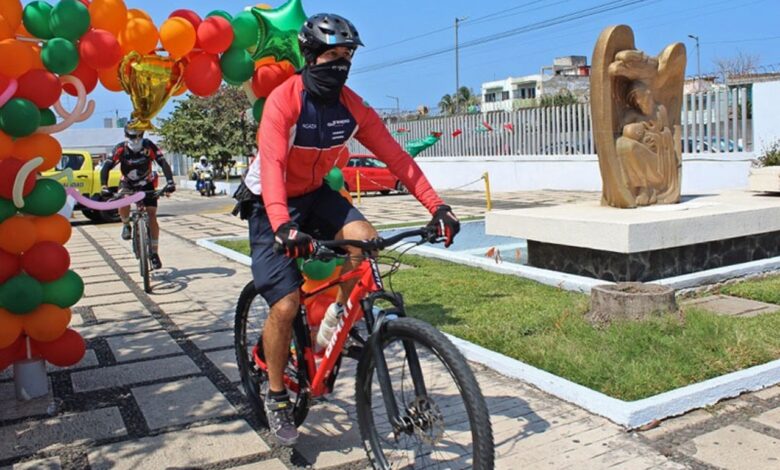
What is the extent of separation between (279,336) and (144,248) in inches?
194

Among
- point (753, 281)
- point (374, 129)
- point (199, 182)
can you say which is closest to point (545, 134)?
point (199, 182)

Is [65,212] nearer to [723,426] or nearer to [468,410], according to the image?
[468,410]

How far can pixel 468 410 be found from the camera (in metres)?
2.82

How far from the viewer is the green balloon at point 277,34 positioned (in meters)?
5.51

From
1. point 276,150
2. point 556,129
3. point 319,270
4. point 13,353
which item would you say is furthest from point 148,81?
point 556,129

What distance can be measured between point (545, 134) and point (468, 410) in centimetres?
2169

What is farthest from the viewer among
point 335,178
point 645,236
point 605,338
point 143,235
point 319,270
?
point 143,235

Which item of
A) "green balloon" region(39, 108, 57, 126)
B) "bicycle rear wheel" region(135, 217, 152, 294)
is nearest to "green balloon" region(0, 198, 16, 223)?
"green balloon" region(39, 108, 57, 126)

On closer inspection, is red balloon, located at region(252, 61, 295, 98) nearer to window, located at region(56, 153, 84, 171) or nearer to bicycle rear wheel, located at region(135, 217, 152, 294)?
bicycle rear wheel, located at region(135, 217, 152, 294)

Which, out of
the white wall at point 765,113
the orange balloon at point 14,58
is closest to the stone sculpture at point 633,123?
the orange balloon at point 14,58

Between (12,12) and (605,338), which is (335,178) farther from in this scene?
(12,12)

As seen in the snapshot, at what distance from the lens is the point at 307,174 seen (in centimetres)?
375

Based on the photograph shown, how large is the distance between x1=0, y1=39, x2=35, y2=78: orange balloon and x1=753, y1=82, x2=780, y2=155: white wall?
17.6m

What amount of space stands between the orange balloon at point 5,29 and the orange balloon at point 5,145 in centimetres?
53
